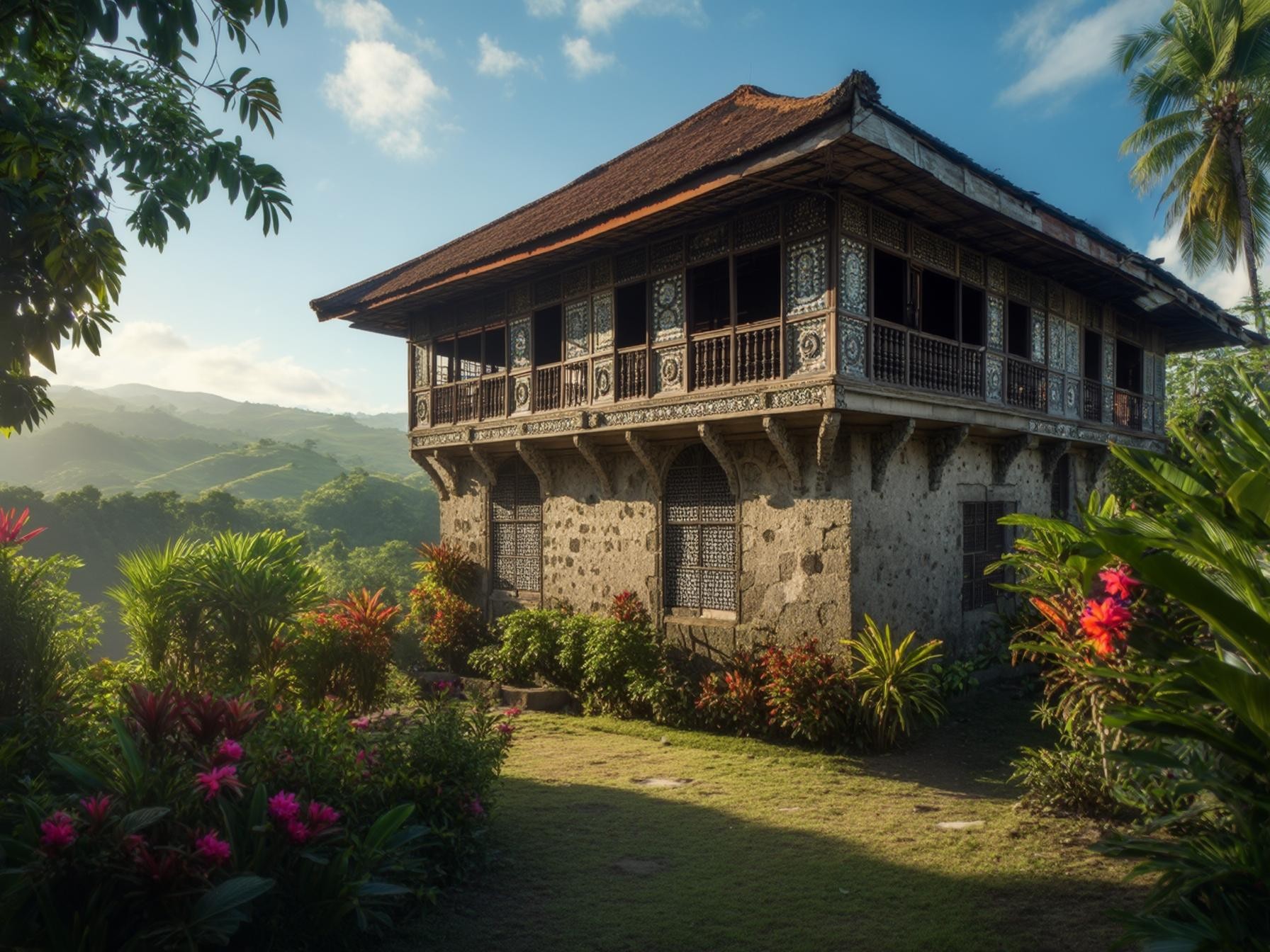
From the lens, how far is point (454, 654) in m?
15.6

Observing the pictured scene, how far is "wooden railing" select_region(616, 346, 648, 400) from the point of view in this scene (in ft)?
40.5

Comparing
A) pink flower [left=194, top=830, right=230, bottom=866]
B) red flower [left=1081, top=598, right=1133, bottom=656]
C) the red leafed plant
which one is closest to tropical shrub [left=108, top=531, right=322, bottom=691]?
the red leafed plant

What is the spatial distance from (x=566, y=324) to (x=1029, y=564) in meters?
8.53

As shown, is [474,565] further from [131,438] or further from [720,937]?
[131,438]

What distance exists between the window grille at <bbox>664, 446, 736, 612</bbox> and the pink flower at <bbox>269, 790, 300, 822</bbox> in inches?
314

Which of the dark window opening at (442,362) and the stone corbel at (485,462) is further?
the dark window opening at (442,362)

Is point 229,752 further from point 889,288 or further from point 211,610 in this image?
point 889,288

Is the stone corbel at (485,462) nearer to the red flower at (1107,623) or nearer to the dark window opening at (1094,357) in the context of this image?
the dark window opening at (1094,357)

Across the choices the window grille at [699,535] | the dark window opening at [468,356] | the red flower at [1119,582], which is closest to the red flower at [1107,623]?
the red flower at [1119,582]

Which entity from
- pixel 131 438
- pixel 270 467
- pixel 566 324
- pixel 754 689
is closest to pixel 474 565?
pixel 566 324

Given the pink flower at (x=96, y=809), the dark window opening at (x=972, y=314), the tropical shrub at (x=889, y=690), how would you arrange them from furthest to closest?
the dark window opening at (x=972, y=314), the tropical shrub at (x=889, y=690), the pink flower at (x=96, y=809)

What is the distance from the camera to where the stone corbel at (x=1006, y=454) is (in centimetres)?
1321

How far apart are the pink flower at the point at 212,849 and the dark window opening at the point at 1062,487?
575 inches

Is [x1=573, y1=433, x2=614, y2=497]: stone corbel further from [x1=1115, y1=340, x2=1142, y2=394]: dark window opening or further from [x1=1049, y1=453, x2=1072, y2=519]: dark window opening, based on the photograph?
[x1=1115, y1=340, x2=1142, y2=394]: dark window opening
